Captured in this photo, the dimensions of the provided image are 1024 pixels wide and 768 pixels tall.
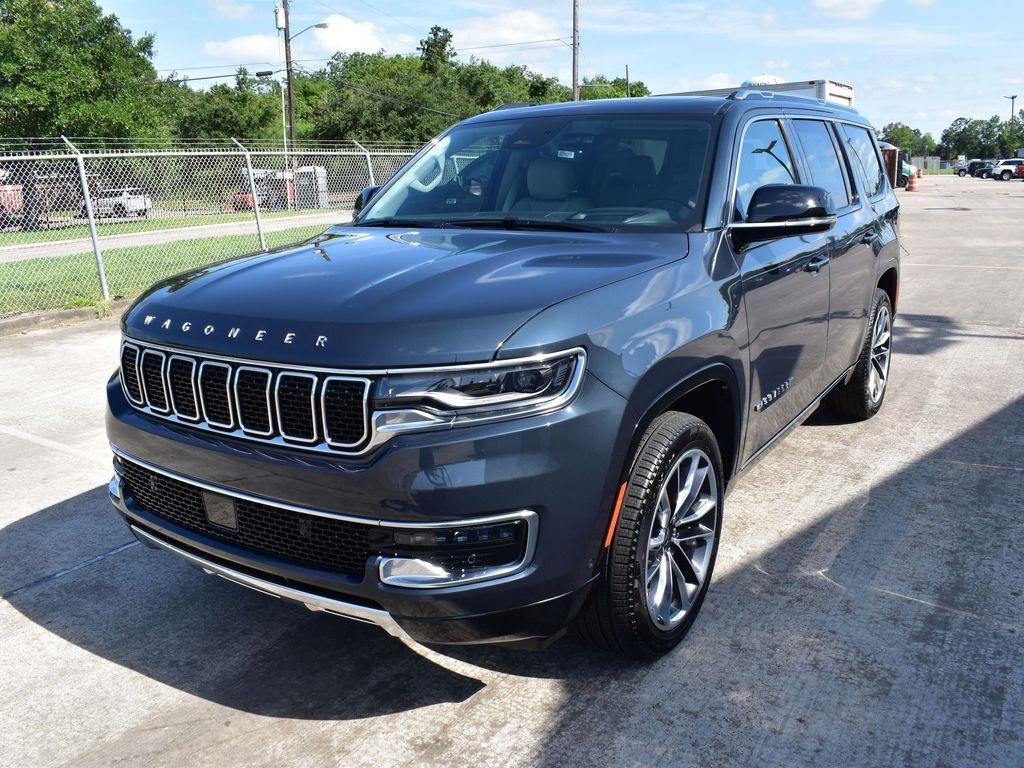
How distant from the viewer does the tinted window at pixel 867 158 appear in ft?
18.0

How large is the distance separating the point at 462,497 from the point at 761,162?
2344 millimetres

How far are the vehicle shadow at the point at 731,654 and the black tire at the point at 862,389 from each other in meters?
1.37

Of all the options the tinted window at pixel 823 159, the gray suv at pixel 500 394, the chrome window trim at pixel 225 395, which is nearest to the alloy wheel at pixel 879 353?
the tinted window at pixel 823 159

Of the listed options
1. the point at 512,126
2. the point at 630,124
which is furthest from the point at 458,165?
the point at 630,124

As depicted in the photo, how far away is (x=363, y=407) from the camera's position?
99.7 inches

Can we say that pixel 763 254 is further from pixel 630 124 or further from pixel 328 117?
pixel 328 117

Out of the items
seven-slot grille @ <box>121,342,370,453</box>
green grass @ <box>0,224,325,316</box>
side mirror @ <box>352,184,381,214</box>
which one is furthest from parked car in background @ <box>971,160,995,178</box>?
seven-slot grille @ <box>121,342,370,453</box>

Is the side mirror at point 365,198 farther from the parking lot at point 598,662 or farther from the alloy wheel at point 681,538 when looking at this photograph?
the alloy wheel at point 681,538

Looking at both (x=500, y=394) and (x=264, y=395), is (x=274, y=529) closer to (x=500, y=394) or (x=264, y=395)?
(x=264, y=395)

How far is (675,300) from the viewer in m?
3.10

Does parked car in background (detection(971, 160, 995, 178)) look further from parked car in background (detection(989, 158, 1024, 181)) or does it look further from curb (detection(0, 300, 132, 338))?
curb (detection(0, 300, 132, 338))

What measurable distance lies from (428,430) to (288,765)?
3.67ft

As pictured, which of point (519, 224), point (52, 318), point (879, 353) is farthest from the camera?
point (52, 318)

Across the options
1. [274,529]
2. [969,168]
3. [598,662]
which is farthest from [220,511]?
[969,168]
